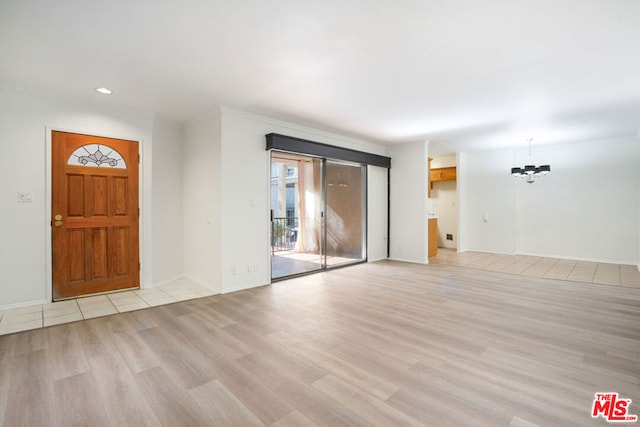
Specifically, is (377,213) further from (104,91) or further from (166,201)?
(104,91)

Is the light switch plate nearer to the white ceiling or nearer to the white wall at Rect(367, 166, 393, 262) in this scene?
the white ceiling

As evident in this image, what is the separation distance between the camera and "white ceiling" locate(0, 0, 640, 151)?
7.07ft

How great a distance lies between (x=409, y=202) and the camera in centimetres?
669

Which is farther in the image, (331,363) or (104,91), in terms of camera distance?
(104,91)

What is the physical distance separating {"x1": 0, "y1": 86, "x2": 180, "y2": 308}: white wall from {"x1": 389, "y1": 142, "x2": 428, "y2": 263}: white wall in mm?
5593

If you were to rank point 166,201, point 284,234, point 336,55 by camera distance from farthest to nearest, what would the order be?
1. point 284,234
2. point 166,201
3. point 336,55

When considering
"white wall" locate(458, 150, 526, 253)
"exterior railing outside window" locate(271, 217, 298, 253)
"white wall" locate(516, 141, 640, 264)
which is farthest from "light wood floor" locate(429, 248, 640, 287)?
"exterior railing outside window" locate(271, 217, 298, 253)

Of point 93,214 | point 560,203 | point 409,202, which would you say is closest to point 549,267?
point 560,203

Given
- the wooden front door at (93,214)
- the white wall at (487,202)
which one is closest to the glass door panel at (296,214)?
the wooden front door at (93,214)

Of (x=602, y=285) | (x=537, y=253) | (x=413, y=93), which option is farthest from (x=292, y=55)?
(x=537, y=253)

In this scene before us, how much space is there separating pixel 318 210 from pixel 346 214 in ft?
2.90

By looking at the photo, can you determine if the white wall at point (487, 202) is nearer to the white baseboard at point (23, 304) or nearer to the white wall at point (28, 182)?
the white wall at point (28, 182)

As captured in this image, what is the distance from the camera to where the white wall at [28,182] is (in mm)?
3484

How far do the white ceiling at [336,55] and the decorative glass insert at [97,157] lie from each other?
0.65 metres
